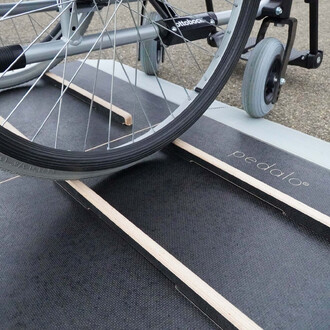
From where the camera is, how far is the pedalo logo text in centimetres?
134

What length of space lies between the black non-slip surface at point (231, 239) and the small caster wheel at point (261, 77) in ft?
1.56

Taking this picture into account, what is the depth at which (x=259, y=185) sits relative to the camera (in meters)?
1.23

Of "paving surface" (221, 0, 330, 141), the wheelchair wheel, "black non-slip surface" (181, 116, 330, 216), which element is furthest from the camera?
"paving surface" (221, 0, 330, 141)

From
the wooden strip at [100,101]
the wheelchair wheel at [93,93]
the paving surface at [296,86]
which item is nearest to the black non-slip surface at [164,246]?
the wheelchair wheel at [93,93]

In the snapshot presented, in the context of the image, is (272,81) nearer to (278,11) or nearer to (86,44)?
(278,11)

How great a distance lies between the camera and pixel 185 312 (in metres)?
0.91

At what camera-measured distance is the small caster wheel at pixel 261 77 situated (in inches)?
64.9

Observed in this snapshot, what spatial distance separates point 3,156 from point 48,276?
12.1 inches

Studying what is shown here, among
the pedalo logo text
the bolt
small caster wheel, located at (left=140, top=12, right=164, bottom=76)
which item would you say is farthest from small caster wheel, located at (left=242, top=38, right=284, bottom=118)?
small caster wheel, located at (left=140, top=12, right=164, bottom=76)

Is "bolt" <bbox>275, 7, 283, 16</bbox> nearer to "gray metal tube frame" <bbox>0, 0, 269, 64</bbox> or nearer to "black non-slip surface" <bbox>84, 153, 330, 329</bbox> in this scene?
"gray metal tube frame" <bbox>0, 0, 269, 64</bbox>

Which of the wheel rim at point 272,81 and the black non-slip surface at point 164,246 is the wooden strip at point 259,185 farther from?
the wheel rim at point 272,81

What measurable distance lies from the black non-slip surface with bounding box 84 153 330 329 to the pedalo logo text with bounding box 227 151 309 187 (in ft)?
0.57

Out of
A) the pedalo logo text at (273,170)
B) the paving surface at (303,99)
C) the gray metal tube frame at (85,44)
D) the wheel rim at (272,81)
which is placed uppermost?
the gray metal tube frame at (85,44)

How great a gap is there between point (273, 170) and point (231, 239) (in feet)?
1.29
